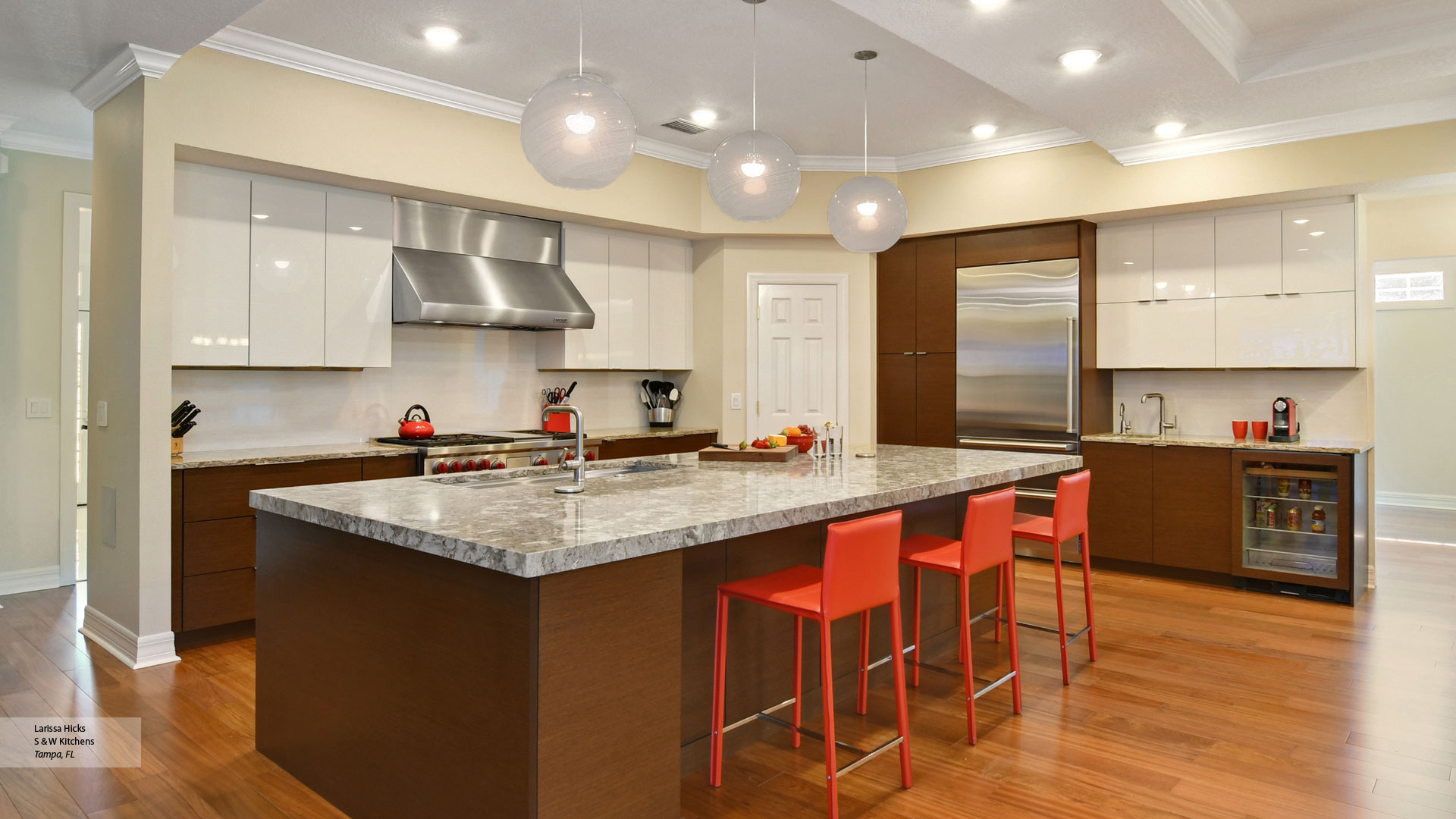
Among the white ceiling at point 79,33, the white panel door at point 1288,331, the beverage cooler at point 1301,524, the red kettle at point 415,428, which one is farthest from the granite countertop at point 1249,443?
the white ceiling at point 79,33

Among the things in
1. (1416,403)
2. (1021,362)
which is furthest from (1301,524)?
(1416,403)

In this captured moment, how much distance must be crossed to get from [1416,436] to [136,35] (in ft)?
30.8

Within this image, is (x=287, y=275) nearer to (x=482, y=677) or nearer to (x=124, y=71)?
(x=124, y=71)

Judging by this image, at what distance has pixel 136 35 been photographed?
341 cm

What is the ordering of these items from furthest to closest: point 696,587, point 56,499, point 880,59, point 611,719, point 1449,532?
point 1449,532 → point 56,499 → point 880,59 → point 696,587 → point 611,719

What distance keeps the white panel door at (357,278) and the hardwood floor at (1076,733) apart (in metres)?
1.56

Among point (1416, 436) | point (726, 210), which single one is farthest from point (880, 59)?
point (1416, 436)

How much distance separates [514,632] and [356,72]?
11.3 feet

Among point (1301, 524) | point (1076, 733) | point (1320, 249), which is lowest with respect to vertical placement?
point (1076, 733)

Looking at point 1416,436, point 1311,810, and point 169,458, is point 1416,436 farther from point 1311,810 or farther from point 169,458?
point 169,458

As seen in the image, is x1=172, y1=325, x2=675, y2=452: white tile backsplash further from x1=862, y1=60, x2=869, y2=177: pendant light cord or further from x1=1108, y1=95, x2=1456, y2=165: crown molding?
x1=1108, y1=95, x2=1456, y2=165: crown molding

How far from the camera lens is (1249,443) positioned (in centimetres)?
511

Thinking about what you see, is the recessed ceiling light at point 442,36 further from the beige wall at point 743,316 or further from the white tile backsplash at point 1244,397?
the white tile backsplash at point 1244,397

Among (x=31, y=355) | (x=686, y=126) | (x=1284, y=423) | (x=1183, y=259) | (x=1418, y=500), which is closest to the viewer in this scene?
(x=31, y=355)
